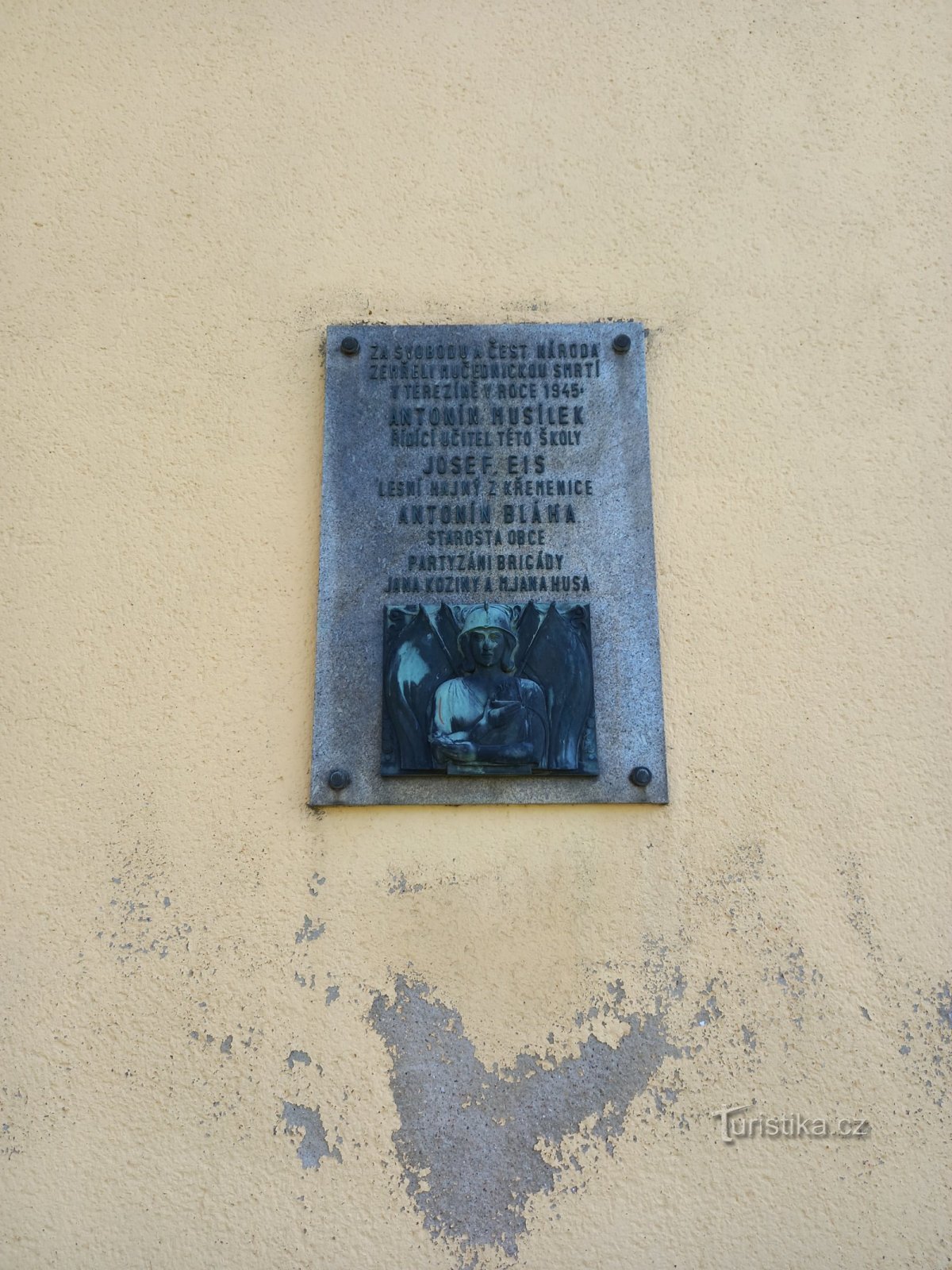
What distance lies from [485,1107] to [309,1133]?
0.41m

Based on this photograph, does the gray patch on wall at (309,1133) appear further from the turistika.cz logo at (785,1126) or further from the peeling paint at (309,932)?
the turistika.cz logo at (785,1126)

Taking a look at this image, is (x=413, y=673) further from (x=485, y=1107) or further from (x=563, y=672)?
(x=485, y=1107)

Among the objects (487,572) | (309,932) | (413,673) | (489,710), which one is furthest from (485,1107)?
(487,572)

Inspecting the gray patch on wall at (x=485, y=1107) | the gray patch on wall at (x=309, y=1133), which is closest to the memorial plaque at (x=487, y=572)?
the gray patch on wall at (x=485, y=1107)

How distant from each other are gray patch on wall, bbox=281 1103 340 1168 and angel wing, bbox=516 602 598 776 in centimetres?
100

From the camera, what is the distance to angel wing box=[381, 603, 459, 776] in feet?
8.58

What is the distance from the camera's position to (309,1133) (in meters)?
2.40

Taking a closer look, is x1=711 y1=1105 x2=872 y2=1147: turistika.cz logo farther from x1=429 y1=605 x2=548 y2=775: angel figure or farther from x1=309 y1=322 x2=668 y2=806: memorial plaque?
x1=429 y1=605 x2=548 y2=775: angel figure

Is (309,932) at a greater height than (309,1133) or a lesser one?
greater

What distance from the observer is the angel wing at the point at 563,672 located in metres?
2.62

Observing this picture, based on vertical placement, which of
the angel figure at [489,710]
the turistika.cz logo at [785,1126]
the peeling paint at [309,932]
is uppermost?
the angel figure at [489,710]

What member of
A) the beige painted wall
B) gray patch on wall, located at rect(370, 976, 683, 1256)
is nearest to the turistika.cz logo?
the beige painted wall

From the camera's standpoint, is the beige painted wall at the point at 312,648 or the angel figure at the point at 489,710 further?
the angel figure at the point at 489,710

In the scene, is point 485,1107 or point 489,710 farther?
point 489,710
